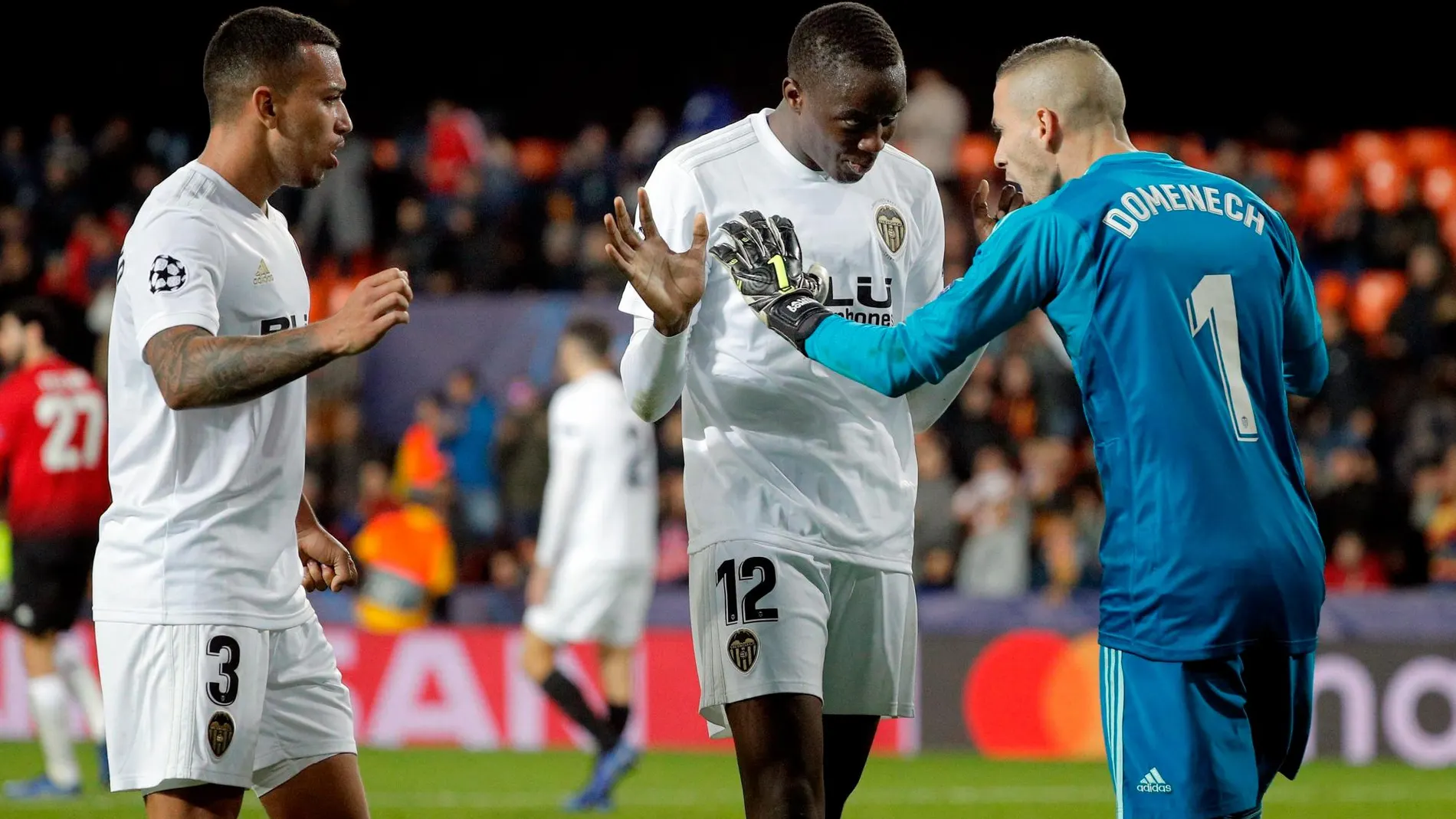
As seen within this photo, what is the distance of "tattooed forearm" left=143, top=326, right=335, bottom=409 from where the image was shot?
378 cm

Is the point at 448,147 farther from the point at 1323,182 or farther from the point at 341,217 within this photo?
the point at 1323,182

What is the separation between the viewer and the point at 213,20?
876 inches

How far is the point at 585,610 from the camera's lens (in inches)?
390

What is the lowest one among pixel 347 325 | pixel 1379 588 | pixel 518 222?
pixel 1379 588

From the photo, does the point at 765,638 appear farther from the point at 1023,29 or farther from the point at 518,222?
the point at 1023,29

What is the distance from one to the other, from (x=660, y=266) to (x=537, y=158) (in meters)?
17.0

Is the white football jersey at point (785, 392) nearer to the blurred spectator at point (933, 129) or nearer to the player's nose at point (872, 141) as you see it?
the player's nose at point (872, 141)

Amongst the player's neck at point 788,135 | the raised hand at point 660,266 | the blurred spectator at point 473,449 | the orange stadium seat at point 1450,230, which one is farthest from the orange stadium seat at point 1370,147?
the raised hand at point 660,266

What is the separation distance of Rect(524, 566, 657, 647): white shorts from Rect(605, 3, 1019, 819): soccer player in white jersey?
5.30 meters

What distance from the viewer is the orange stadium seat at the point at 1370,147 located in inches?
844

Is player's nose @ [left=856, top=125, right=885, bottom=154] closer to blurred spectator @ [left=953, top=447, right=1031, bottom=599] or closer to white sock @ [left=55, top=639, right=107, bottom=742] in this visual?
white sock @ [left=55, top=639, right=107, bottom=742]

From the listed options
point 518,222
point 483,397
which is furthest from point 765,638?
point 518,222

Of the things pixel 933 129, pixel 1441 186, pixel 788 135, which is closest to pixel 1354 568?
pixel 933 129

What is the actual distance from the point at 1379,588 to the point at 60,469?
927 cm
